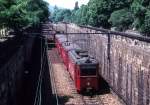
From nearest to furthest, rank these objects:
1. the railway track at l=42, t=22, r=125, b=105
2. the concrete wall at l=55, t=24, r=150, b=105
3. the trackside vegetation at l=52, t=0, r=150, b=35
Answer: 1. the concrete wall at l=55, t=24, r=150, b=105
2. the railway track at l=42, t=22, r=125, b=105
3. the trackside vegetation at l=52, t=0, r=150, b=35

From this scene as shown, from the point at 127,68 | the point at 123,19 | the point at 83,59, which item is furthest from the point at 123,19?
the point at 127,68

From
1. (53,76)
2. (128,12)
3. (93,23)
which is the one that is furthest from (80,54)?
(93,23)

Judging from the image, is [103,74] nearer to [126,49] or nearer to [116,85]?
[116,85]

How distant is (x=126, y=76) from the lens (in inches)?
1048

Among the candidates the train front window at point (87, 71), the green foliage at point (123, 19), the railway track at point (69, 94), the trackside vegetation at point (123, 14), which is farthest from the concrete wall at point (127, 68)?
the green foliage at point (123, 19)

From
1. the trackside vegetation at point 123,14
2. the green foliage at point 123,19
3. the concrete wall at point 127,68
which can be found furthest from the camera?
the green foliage at point 123,19

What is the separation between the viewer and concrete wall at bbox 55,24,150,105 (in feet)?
73.4

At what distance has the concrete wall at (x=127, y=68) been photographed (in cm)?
2238

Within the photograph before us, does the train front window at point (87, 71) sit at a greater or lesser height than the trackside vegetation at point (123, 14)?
lesser

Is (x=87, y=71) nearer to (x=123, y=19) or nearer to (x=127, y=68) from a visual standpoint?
(x=127, y=68)

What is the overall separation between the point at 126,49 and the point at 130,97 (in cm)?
335

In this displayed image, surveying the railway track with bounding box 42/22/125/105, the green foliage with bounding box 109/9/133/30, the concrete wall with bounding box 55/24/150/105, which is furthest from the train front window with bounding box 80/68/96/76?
the green foliage with bounding box 109/9/133/30

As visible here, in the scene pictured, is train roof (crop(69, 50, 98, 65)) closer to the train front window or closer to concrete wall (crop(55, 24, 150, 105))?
the train front window

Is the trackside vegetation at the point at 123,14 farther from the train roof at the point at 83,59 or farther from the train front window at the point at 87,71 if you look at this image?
the train front window at the point at 87,71
